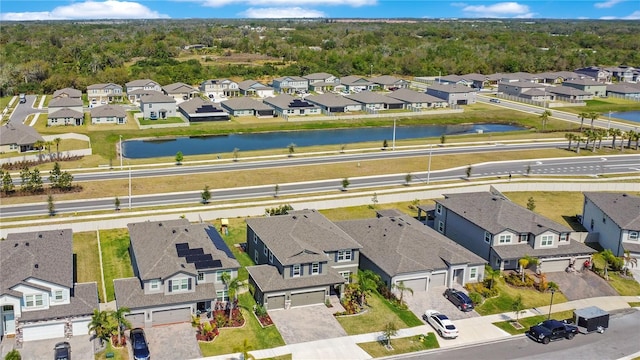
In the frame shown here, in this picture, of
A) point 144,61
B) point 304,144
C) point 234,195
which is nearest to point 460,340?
point 234,195

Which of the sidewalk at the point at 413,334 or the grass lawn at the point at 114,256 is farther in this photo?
the grass lawn at the point at 114,256

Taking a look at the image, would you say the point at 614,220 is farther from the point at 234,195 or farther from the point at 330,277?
the point at 234,195

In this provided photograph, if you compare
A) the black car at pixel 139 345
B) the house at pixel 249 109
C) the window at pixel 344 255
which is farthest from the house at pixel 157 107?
the black car at pixel 139 345

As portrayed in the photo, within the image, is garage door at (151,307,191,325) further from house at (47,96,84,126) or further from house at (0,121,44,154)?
house at (47,96,84,126)

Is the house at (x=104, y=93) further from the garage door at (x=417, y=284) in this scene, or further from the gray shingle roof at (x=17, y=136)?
the garage door at (x=417, y=284)

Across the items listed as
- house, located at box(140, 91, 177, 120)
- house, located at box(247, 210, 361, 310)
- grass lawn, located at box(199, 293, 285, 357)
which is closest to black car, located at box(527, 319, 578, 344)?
house, located at box(247, 210, 361, 310)
